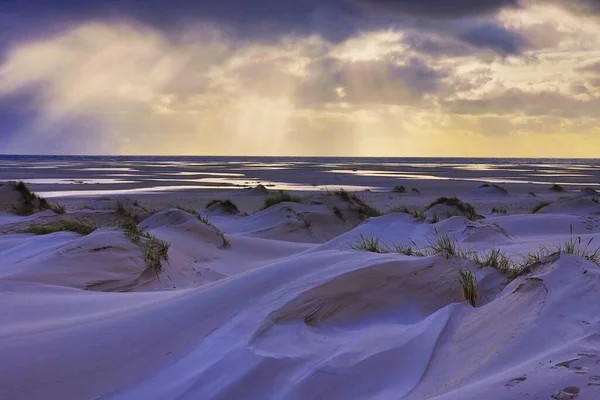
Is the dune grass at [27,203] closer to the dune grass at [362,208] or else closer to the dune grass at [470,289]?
the dune grass at [362,208]

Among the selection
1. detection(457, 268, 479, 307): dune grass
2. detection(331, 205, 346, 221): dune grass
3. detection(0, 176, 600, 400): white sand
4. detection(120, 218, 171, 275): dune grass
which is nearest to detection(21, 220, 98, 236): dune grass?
detection(120, 218, 171, 275): dune grass

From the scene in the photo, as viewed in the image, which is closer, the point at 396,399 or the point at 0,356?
the point at 396,399

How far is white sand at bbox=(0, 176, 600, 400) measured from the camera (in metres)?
2.58

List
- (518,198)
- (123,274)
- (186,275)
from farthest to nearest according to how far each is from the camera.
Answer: (518,198)
(186,275)
(123,274)

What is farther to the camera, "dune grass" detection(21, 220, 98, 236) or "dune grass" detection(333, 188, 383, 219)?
"dune grass" detection(333, 188, 383, 219)

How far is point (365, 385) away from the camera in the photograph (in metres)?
2.74

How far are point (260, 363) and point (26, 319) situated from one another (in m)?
2.00

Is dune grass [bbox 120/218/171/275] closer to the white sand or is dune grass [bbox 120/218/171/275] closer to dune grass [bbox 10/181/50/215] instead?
the white sand

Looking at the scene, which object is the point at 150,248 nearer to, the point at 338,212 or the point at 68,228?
the point at 68,228

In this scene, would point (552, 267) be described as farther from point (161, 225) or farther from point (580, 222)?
point (580, 222)

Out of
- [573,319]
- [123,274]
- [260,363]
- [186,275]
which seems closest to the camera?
[573,319]

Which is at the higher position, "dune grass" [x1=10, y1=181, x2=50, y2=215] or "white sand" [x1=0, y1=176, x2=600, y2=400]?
"dune grass" [x1=10, y1=181, x2=50, y2=215]

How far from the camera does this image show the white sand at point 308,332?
2.58 meters

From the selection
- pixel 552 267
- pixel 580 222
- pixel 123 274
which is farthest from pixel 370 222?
pixel 552 267
